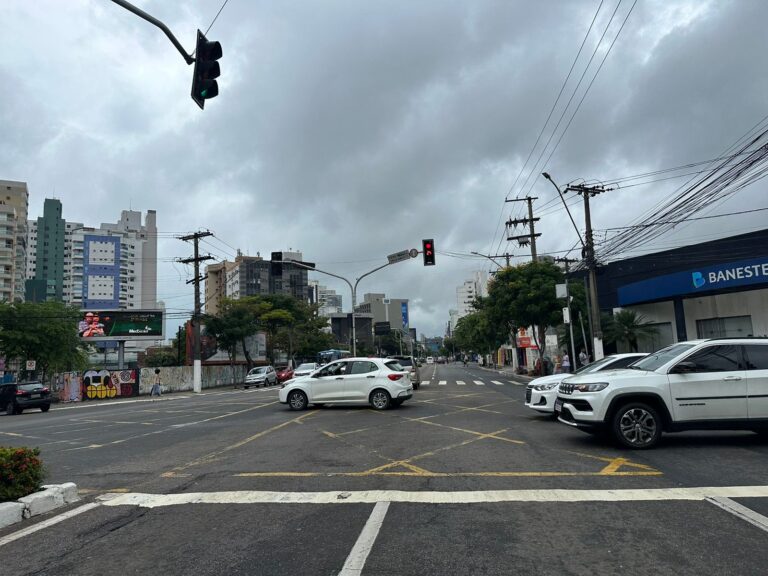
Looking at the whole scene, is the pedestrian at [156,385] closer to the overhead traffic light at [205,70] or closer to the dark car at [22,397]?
the dark car at [22,397]

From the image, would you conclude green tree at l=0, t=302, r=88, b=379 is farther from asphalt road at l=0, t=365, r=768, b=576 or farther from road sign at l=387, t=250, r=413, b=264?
asphalt road at l=0, t=365, r=768, b=576

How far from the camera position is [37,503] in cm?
585

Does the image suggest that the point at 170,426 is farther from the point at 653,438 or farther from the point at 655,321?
the point at 655,321

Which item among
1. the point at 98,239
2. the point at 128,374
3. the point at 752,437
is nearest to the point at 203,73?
the point at 752,437

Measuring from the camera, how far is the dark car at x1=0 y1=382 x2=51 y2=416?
A: 26.3m

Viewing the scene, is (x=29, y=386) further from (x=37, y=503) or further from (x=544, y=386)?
(x=544, y=386)

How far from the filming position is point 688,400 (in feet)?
27.0

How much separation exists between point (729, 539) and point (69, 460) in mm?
10089

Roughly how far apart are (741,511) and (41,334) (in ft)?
136

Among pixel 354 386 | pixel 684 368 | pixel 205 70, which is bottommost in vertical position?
pixel 354 386

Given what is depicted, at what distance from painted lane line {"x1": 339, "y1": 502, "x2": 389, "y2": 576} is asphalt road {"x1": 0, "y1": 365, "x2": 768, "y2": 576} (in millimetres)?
18

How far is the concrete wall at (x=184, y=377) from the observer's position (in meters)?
40.6

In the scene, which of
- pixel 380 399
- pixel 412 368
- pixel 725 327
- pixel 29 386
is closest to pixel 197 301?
pixel 29 386

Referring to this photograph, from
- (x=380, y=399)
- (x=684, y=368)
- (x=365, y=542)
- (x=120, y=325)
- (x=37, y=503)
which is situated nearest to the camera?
(x=365, y=542)
